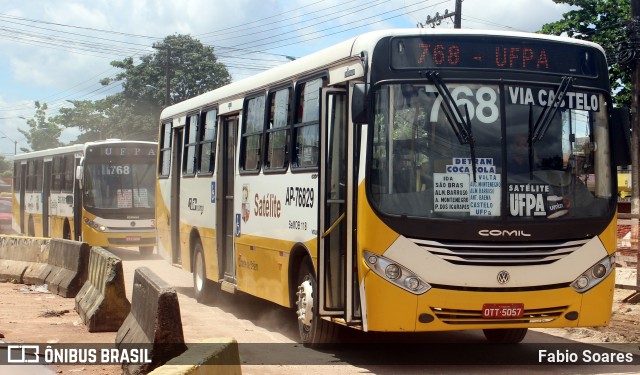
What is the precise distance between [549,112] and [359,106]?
1.80m

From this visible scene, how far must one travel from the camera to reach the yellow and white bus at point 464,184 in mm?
9164

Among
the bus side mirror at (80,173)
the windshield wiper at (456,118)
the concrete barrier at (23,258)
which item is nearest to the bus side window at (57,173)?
the bus side mirror at (80,173)

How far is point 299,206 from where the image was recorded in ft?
36.5

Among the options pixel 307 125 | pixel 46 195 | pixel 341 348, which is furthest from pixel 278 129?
pixel 46 195

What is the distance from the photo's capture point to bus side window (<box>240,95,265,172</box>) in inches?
506

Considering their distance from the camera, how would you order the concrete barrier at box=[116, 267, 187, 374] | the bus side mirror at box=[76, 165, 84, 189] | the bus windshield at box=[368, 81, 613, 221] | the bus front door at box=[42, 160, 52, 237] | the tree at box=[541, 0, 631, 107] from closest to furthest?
the concrete barrier at box=[116, 267, 187, 374]
the bus windshield at box=[368, 81, 613, 221]
the bus side mirror at box=[76, 165, 84, 189]
the bus front door at box=[42, 160, 52, 237]
the tree at box=[541, 0, 631, 107]

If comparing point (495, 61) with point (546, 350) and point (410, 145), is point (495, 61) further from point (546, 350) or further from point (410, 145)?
point (546, 350)

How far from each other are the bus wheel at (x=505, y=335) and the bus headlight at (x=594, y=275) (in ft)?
5.66

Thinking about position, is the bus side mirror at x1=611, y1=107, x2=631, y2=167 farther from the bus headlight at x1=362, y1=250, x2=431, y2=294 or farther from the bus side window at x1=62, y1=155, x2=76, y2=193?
the bus side window at x1=62, y1=155, x2=76, y2=193

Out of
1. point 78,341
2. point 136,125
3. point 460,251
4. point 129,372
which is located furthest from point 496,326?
point 136,125

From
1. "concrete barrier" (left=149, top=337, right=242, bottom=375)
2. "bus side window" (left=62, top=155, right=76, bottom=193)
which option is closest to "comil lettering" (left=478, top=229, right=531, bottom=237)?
"concrete barrier" (left=149, top=337, right=242, bottom=375)

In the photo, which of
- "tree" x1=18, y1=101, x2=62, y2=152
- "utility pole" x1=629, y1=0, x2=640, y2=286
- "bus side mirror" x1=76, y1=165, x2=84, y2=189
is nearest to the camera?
"bus side mirror" x1=76, y1=165, x2=84, y2=189

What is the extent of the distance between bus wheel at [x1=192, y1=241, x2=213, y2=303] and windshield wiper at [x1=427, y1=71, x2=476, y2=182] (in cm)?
717

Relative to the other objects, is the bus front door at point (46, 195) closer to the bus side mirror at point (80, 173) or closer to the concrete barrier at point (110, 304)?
the bus side mirror at point (80, 173)
